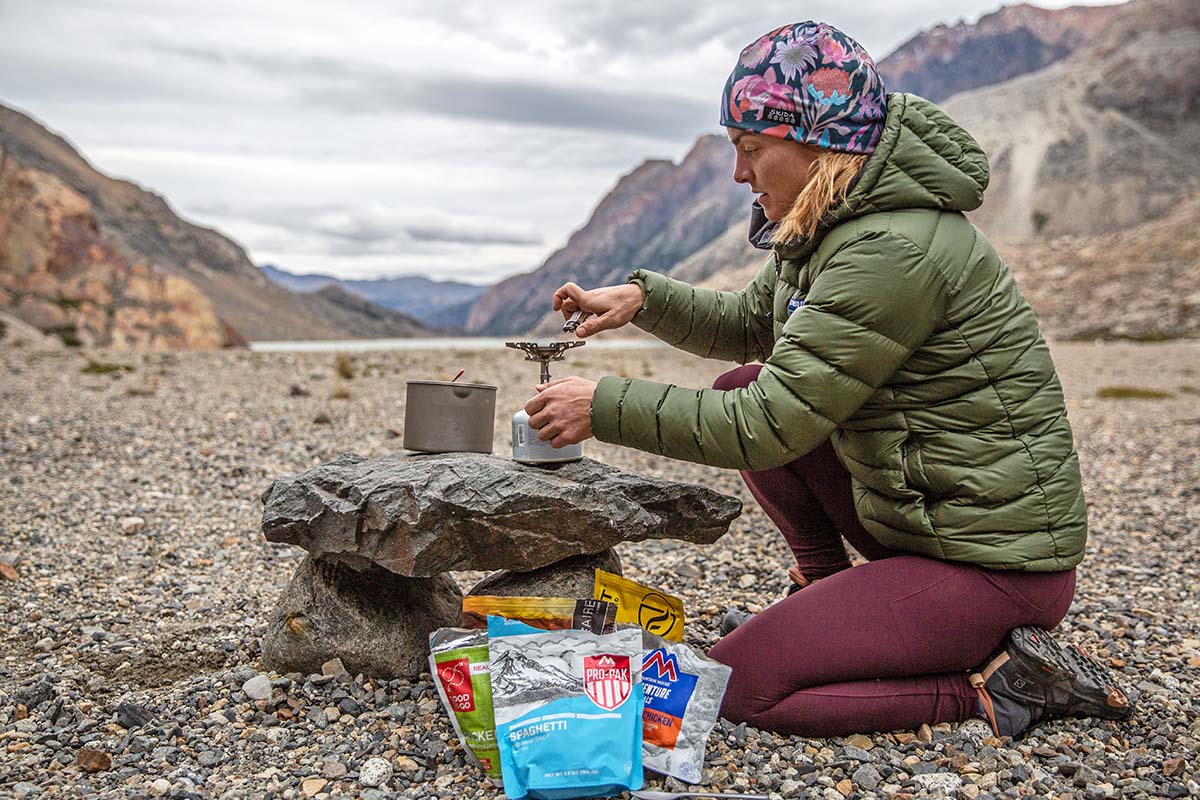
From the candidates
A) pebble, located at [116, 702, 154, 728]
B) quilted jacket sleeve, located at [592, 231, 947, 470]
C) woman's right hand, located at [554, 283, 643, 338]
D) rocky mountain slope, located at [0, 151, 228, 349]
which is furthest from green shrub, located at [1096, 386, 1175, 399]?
rocky mountain slope, located at [0, 151, 228, 349]

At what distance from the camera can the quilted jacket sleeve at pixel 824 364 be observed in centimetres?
353

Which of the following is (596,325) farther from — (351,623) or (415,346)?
(415,346)

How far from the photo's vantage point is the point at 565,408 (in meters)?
3.81

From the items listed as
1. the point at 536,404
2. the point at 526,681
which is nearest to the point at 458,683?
the point at 526,681

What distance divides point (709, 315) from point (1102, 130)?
3622 inches

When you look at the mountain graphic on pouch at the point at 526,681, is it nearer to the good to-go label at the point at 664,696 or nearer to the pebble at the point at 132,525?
the good to-go label at the point at 664,696

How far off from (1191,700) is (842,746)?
1868 mm

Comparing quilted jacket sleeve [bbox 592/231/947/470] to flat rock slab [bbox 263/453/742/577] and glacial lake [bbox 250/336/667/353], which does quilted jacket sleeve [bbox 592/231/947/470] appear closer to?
flat rock slab [bbox 263/453/742/577]

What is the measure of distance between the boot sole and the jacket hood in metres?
1.80

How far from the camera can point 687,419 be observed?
3.65 meters

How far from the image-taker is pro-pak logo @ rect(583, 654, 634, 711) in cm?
358

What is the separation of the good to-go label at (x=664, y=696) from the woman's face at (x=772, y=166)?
1909 millimetres

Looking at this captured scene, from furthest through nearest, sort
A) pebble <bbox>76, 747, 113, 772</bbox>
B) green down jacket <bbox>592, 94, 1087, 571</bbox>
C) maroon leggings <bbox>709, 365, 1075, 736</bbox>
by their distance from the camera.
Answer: maroon leggings <bbox>709, 365, 1075, 736</bbox> < pebble <bbox>76, 747, 113, 772</bbox> < green down jacket <bbox>592, 94, 1087, 571</bbox>

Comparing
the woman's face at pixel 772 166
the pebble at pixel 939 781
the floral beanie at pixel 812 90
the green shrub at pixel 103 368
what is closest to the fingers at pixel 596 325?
the woman's face at pixel 772 166
